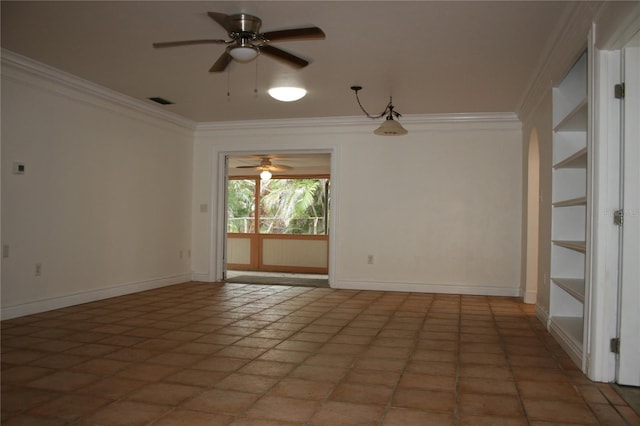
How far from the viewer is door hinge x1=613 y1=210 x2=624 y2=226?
9.15 ft

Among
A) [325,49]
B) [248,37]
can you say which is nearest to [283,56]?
[248,37]

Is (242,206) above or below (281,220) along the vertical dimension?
above

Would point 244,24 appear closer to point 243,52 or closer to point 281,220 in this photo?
point 243,52

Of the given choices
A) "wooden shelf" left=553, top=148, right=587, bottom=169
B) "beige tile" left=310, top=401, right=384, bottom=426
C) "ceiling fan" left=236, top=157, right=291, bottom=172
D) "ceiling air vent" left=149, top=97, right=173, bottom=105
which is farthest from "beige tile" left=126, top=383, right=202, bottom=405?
"ceiling fan" left=236, top=157, right=291, bottom=172

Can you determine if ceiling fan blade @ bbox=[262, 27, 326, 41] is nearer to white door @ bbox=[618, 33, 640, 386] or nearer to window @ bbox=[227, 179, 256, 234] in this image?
white door @ bbox=[618, 33, 640, 386]

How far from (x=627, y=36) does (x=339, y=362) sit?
260 centimetres

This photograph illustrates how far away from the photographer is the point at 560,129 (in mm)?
3979

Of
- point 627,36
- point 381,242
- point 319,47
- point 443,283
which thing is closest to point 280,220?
point 381,242

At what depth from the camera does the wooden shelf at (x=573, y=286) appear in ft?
10.9

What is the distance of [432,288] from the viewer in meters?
6.52

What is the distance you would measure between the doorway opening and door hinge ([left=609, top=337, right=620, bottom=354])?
23.2ft

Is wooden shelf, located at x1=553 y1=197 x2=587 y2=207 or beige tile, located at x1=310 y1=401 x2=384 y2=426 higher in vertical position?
wooden shelf, located at x1=553 y1=197 x2=587 y2=207

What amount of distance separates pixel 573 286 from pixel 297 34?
277 centimetres

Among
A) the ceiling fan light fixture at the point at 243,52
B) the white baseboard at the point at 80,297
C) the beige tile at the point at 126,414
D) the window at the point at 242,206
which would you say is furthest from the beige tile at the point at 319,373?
the window at the point at 242,206
